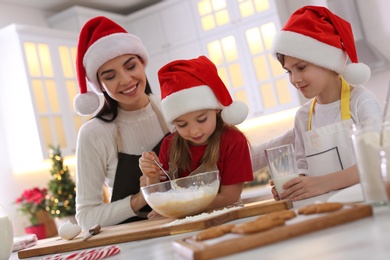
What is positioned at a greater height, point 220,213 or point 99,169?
point 99,169

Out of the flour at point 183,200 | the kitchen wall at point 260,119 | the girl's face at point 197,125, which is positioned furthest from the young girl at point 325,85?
the kitchen wall at point 260,119

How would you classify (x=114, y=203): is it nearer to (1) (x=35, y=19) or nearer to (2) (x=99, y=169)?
(2) (x=99, y=169)

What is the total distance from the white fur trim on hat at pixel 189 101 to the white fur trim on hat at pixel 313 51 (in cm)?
32

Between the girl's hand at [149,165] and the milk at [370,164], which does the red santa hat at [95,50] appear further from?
the milk at [370,164]

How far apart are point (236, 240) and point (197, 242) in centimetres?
9

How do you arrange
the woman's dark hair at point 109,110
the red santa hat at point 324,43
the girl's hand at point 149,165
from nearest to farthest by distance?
the girl's hand at point 149,165, the red santa hat at point 324,43, the woman's dark hair at point 109,110

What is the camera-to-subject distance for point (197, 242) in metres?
1.01

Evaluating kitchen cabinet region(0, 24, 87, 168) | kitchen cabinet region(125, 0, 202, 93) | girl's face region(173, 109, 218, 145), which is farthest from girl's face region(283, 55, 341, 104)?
kitchen cabinet region(125, 0, 202, 93)

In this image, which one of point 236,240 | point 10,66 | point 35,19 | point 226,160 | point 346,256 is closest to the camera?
point 346,256

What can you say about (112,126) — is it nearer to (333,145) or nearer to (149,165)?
(149,165)

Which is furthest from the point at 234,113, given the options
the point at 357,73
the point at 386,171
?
the point at 386,171

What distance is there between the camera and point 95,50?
92.5 inches

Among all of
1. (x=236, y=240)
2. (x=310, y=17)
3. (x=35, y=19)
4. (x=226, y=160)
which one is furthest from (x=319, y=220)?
(x=35, y=19)

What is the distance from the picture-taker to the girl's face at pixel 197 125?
6.74 feet
